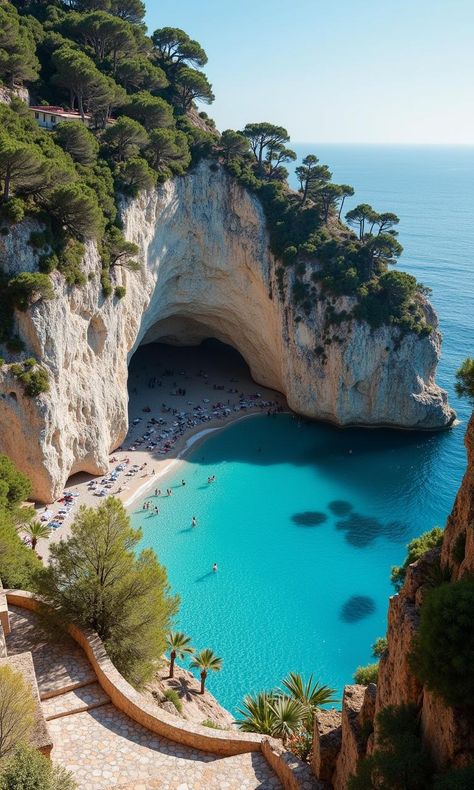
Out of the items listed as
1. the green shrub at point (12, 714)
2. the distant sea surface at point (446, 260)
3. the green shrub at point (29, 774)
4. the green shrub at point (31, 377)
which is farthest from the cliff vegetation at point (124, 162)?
the green shrub at point (29, 774)

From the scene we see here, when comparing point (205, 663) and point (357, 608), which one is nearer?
point (205, 663)

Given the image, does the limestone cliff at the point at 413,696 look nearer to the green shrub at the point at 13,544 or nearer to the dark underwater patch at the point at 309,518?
the green shrub at the point at 13,544

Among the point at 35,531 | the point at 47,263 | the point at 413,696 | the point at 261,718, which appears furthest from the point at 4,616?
the point at 47,263

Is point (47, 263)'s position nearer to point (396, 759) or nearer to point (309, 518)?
point (309, 518)

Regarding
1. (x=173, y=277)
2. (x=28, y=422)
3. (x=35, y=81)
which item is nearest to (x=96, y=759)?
(x=28, y=422)

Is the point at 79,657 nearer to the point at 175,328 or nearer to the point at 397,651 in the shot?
the point at 397,651
